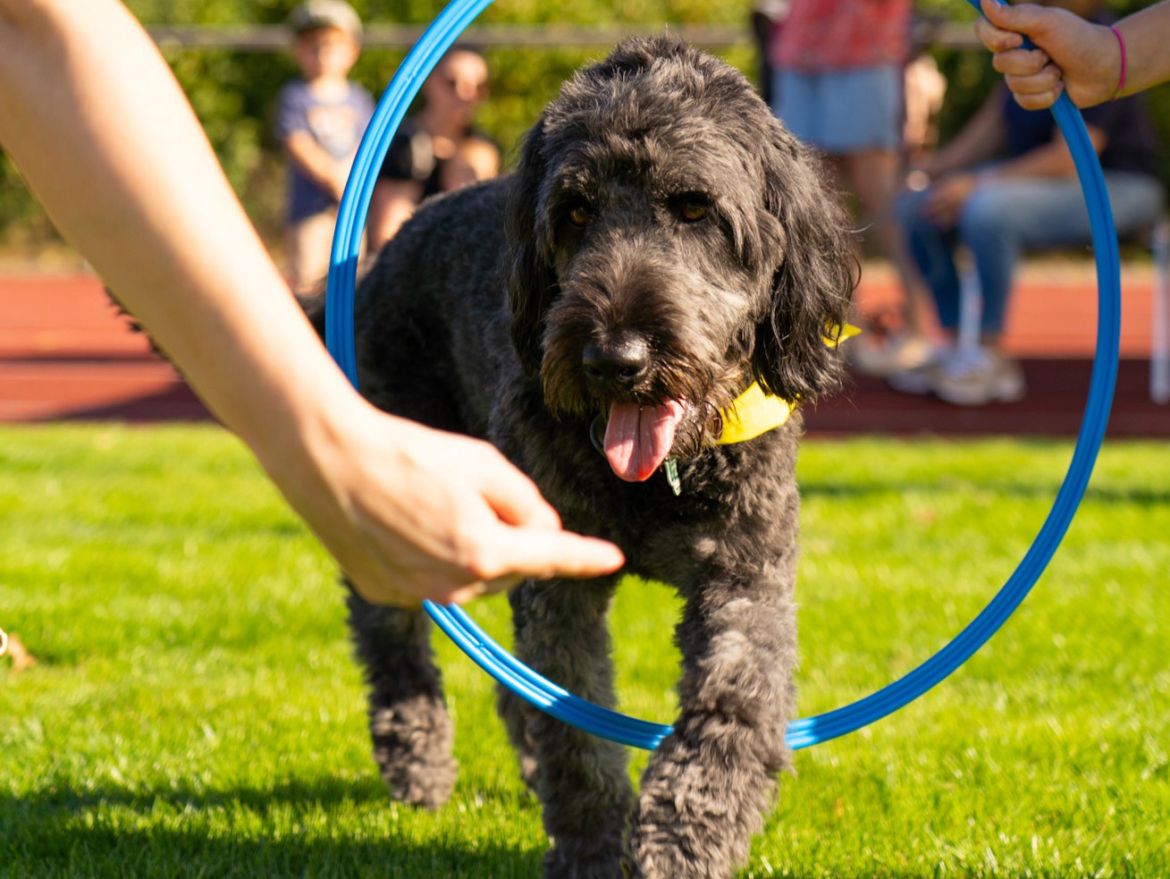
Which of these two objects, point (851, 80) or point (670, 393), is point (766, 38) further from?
point (670, 393)

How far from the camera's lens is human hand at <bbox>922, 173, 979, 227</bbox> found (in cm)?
1035

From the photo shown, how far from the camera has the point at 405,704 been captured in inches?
173

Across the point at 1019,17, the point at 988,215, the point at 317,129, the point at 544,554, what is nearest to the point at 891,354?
the point at 988,215

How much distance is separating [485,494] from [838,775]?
292 cm

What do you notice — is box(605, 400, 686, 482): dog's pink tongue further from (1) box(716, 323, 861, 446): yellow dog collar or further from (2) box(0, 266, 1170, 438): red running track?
(2) box(0, 266, 1170, 438): red running track

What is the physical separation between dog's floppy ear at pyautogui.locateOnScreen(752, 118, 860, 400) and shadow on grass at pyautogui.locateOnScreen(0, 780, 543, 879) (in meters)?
1.38

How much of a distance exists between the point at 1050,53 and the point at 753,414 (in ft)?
3.47

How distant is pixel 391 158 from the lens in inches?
382

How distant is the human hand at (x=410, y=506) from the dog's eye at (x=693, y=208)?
175cm

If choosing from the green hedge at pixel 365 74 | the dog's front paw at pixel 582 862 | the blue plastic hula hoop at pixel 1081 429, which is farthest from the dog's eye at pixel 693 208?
the green hedge at pixel 365 74

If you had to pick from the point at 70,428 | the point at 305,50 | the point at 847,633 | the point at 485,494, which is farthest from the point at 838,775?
the point at 305,50

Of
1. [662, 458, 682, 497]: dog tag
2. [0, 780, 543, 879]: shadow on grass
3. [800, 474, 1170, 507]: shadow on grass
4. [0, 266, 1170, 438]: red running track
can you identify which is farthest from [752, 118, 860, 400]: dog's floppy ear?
[800, 474, 1170, 507]: shadow on grass

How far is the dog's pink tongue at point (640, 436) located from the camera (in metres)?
3.08

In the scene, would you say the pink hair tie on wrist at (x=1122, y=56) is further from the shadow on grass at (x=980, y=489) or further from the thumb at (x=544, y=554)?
the shadow on grass at (x=980, y=489)
